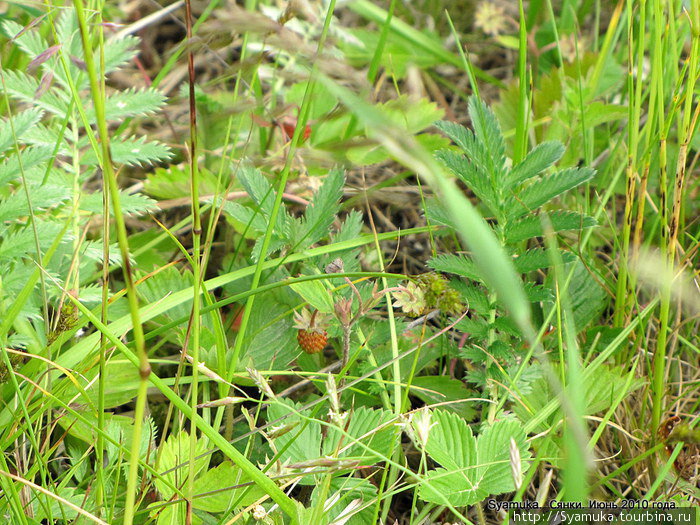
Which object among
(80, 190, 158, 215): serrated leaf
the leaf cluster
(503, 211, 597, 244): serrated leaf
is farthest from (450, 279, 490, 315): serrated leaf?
(80, 190, 158, 215): serrated leaf

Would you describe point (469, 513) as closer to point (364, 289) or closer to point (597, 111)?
point (364, 289)

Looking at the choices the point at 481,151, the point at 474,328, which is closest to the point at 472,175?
the point at 481,151

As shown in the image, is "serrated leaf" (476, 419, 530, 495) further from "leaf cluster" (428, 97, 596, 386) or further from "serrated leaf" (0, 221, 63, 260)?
"serrated leaf" (0, 221, 63, 260)

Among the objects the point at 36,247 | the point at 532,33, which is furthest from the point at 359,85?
the point at 532,33

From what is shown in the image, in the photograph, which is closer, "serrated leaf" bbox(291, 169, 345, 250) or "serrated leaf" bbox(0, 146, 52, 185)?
"serrated leaf" bbox(0, 146, 52, 185)

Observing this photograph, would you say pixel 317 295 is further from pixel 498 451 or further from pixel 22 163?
pixel 22 163

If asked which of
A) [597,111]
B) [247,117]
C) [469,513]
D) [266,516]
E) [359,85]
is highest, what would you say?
[359,85]
